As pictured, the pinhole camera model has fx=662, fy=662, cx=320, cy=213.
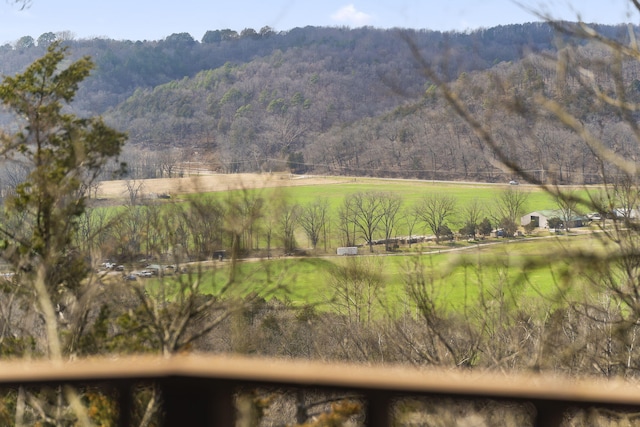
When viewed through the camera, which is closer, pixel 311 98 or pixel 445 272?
pixel 445 272

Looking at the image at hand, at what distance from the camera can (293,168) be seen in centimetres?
552

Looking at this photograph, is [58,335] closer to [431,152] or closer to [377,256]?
[377,256]

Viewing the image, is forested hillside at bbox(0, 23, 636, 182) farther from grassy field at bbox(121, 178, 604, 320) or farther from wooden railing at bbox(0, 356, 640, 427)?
wooden railing at bbox(0, 356, 640, 427)

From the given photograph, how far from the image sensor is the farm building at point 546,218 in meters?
3.67

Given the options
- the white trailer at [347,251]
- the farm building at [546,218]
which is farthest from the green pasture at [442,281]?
the white trailer at [347,251]

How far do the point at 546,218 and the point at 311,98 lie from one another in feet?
9.88

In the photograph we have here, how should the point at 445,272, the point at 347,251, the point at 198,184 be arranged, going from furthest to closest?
the point at 347,251
the point at 198,184
the point at 445,272

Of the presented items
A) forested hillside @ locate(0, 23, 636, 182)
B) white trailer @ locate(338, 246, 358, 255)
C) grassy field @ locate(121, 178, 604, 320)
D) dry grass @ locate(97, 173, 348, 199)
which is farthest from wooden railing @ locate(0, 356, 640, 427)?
white trailer @ locate(338, 246, 358, 255)

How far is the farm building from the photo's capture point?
3.67 metres

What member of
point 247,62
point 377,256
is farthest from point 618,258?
point 247,62

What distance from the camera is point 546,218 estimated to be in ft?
15.6

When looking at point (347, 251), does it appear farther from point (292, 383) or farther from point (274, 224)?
point (292, 383)

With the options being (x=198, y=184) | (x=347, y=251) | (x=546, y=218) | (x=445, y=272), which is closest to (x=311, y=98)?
(x=347, y=251)

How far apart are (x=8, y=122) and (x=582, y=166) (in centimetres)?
351
